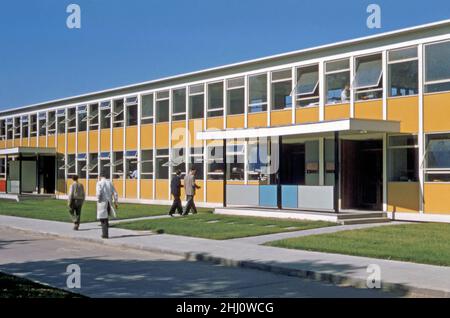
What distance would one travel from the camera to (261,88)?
28.6 meters

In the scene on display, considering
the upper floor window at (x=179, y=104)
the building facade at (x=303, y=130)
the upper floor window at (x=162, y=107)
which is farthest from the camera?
the upper floor window at (x=162, y=107)

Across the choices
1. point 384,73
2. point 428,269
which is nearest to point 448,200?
point 384,73

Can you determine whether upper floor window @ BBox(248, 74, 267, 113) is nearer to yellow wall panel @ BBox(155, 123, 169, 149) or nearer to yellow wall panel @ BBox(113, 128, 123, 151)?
yellow wall panel @ BBox(155, 123, 169, 149)

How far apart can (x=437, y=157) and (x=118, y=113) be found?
882 inches

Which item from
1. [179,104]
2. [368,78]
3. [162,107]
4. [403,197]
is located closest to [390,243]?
[403,197]

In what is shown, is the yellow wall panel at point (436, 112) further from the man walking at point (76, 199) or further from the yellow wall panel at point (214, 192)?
the man walking at point (76, 199)

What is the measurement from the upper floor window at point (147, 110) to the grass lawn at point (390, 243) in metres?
19.9

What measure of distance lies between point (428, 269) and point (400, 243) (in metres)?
3.70

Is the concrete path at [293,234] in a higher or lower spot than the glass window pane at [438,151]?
lower

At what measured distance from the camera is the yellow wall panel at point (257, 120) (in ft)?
92.0

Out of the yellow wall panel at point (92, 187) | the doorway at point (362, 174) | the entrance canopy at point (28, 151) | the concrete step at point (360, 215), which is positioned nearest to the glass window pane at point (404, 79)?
the doorway at point (362, 174)

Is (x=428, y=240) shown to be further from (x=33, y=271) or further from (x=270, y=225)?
(x=33, y=271)

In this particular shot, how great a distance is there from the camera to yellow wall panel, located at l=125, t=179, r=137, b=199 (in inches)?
1436

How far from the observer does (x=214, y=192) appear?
100ft
